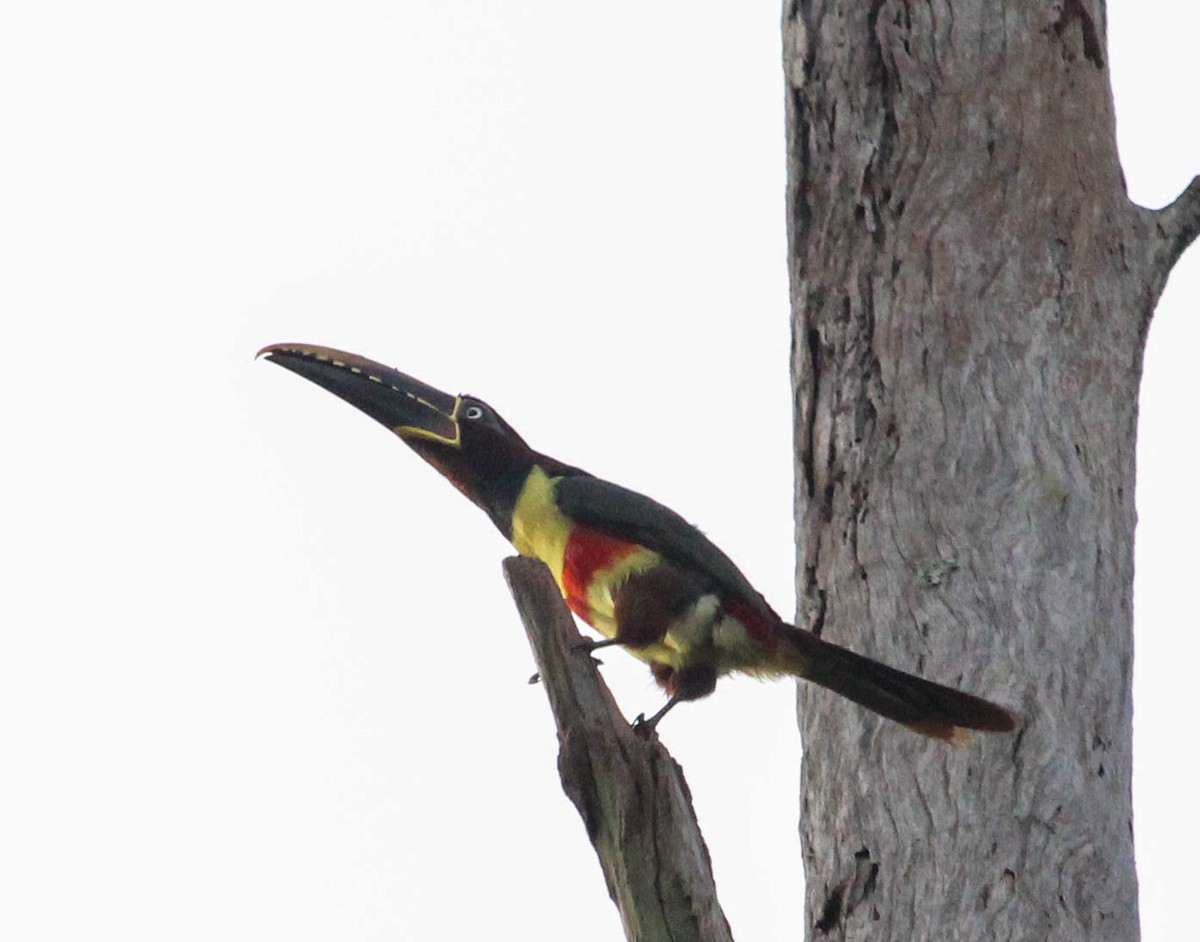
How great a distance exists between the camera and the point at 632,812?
3.79 metres

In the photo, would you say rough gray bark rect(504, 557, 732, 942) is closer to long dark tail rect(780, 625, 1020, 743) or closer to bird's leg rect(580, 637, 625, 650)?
bird's leg rect(580, 637, 625, 650)

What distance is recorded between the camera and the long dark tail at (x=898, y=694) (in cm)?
434

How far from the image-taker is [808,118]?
16.7 feet

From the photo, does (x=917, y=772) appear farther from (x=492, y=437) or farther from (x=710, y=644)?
(x=492, y=437)

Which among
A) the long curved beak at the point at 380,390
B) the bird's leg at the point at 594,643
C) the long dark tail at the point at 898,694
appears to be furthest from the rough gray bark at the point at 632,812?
the long curved beak at the point at 380,390

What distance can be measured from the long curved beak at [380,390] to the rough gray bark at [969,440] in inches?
49.4

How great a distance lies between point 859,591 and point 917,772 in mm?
494

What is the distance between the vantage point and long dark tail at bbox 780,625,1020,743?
434 cm

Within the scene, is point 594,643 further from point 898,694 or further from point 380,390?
point 380,390

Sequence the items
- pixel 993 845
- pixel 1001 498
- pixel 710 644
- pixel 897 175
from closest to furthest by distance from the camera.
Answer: pixel 993 845 → pixel 1001 498 → pixel 897 175 → pixel 710 644

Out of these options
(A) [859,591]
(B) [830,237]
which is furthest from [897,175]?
(A) [859,591]

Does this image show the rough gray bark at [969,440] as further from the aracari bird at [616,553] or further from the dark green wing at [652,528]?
the dark green wing at [652,528]

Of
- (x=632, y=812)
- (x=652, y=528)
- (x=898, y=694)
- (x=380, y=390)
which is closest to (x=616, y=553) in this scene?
(x=652, y=528)

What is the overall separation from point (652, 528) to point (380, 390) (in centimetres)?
97
